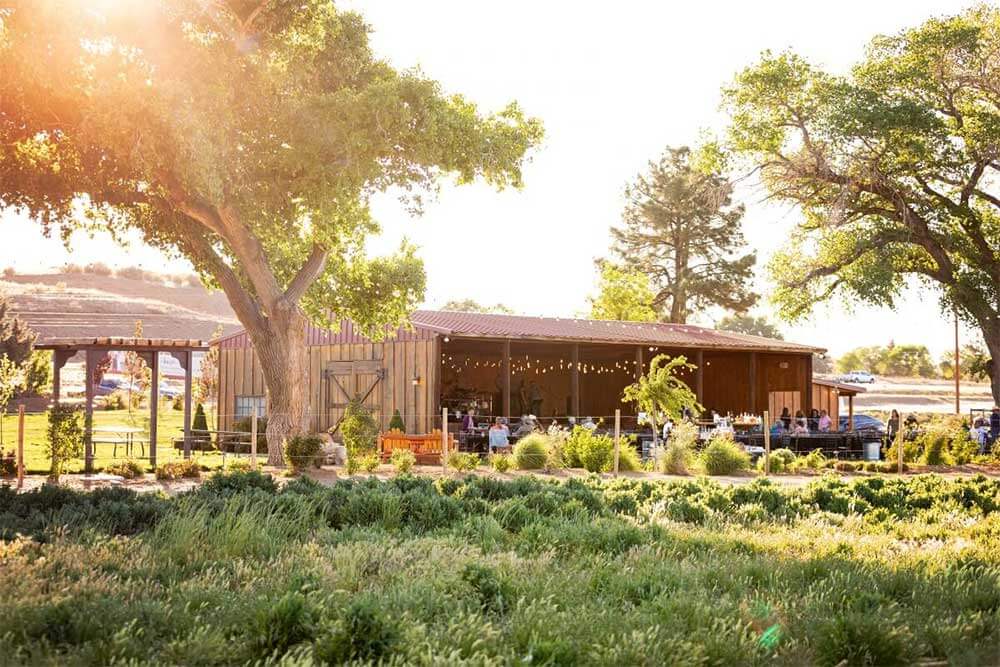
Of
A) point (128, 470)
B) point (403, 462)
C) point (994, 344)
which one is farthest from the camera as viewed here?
point (994, 344)

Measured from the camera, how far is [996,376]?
29.5 metres

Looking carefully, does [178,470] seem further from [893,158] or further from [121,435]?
[893,158]

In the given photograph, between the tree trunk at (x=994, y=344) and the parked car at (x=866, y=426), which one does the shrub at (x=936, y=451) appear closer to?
the parked car at (x=866, y=426)

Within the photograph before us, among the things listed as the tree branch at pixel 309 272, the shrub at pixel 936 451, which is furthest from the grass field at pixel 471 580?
the shrub at pixel 936 451

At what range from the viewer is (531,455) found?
67.4 feet

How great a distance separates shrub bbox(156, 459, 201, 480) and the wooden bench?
4743mm

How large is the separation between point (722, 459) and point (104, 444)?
17.5 metres

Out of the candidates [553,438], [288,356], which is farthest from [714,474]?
[288,356]

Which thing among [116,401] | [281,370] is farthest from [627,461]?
[116,401]

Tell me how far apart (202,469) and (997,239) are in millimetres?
24024

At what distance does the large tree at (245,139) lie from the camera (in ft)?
56.0

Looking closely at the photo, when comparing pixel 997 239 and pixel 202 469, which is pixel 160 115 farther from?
pixel 997 239

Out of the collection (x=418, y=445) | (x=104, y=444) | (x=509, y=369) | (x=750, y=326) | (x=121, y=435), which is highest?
(x=750, y=326)

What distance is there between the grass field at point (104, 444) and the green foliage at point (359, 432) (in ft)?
9.01
